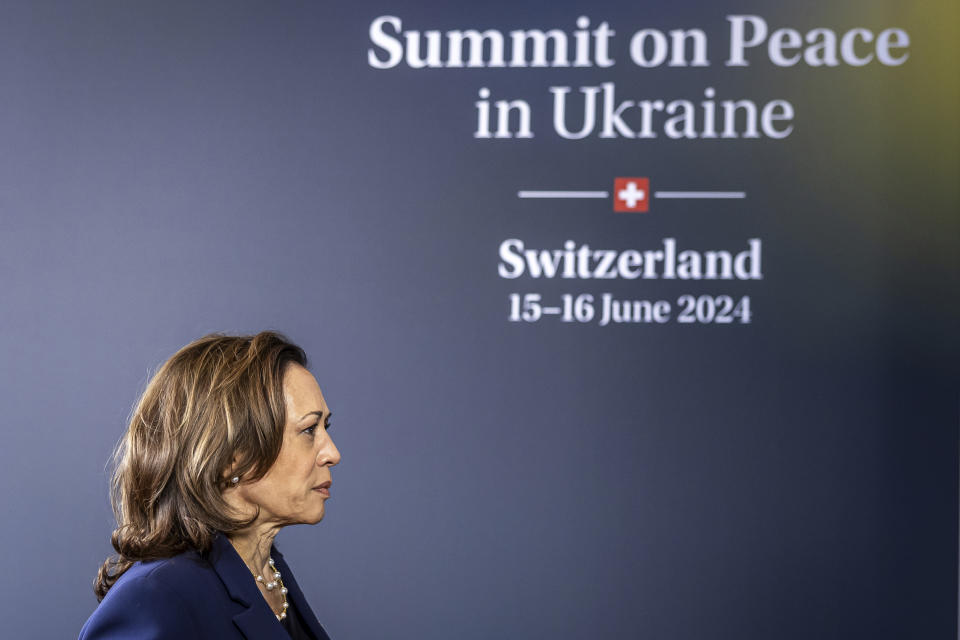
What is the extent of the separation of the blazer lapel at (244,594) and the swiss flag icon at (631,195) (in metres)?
1.85

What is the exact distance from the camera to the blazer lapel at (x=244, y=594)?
158cm

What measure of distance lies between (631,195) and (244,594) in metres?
1.93

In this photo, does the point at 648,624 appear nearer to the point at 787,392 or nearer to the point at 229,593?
the point at 787,392

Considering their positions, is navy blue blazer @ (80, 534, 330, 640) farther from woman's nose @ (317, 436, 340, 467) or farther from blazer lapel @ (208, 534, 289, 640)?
woman's nose @ (317, 436, 340, 467)

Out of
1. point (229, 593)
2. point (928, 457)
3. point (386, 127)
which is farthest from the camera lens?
point (386, 127)

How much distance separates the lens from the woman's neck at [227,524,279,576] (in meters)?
1.75

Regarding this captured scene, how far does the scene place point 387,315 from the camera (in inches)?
126

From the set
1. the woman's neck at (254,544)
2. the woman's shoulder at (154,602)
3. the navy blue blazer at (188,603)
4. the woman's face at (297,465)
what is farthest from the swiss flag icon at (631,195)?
the woman's shoulder at (154,602)

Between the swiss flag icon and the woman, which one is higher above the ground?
the swiss flag icon

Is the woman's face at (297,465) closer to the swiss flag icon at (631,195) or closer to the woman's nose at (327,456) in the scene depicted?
the woman's nose at (327,456)

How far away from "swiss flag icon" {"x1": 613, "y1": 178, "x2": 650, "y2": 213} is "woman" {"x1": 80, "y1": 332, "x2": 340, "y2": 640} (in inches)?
63.0

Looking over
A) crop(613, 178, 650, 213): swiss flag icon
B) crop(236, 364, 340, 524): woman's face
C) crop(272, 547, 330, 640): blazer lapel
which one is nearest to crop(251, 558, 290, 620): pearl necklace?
crop(272, 547, 330, 640): blazer lapel

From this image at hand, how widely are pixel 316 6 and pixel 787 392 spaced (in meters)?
1.92

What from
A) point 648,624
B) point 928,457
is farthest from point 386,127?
point 928,457
